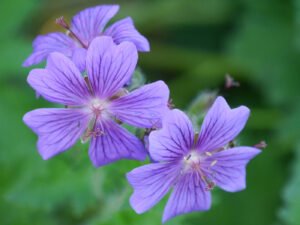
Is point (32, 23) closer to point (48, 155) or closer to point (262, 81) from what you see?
point (262, 81)

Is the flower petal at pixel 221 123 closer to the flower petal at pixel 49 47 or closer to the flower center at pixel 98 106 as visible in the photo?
the flower center at pixel 98 106

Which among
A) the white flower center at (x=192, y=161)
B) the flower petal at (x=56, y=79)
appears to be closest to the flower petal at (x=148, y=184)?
the white flower center at (x=192, y=161)

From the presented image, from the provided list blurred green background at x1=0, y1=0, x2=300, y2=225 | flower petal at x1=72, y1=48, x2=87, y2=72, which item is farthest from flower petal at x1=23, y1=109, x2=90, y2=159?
blurred green background at x1=0, y1=0, x2=300, y2=225

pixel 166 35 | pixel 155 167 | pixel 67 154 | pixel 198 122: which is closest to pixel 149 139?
pixel 155 167

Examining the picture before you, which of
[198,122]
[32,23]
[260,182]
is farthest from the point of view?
[32,23]

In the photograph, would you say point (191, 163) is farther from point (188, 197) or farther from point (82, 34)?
point (82, 34)

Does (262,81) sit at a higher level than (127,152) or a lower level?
lower

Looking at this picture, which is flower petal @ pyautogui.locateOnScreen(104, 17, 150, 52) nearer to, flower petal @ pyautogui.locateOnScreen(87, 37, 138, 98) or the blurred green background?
flower petal @ pyautogui.locateOnScreen(87, 37, 138, 98)
